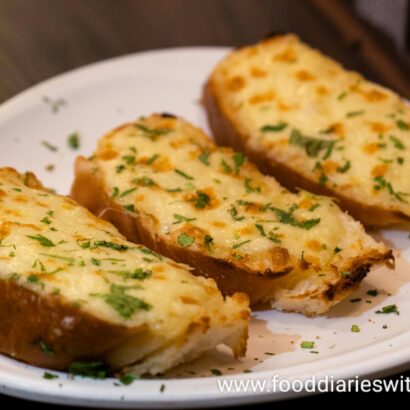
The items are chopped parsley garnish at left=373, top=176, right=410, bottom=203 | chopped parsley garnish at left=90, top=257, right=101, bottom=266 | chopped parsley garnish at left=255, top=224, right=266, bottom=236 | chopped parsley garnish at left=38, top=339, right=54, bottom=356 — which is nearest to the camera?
chopped parsley garnish at left=38, top=339, right=54, bottom=356

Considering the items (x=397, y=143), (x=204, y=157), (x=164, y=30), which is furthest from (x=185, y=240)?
(x=164, y=30)

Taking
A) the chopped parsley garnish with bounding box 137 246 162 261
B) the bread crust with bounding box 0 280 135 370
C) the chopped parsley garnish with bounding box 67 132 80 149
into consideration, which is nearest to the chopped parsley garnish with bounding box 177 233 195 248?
the chopped parsley garnish with bounding box 137 246 162 261

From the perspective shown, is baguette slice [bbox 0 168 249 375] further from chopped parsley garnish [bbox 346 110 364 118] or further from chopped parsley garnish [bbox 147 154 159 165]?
chopped parsley garnish [bbox 346 110 364 118]

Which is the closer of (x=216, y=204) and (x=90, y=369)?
(x=90, y=369)

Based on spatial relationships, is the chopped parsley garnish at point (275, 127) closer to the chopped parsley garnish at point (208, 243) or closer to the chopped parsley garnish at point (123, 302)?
the chopped parsley garnish at point (208, 243)

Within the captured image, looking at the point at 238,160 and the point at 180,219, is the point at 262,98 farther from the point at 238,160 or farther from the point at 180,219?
the point at 180,219

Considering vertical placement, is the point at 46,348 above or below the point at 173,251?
above

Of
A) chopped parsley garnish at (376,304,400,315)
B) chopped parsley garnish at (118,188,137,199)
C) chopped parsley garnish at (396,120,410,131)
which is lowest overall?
chopped parsley garnish at (376,304,400,315)
